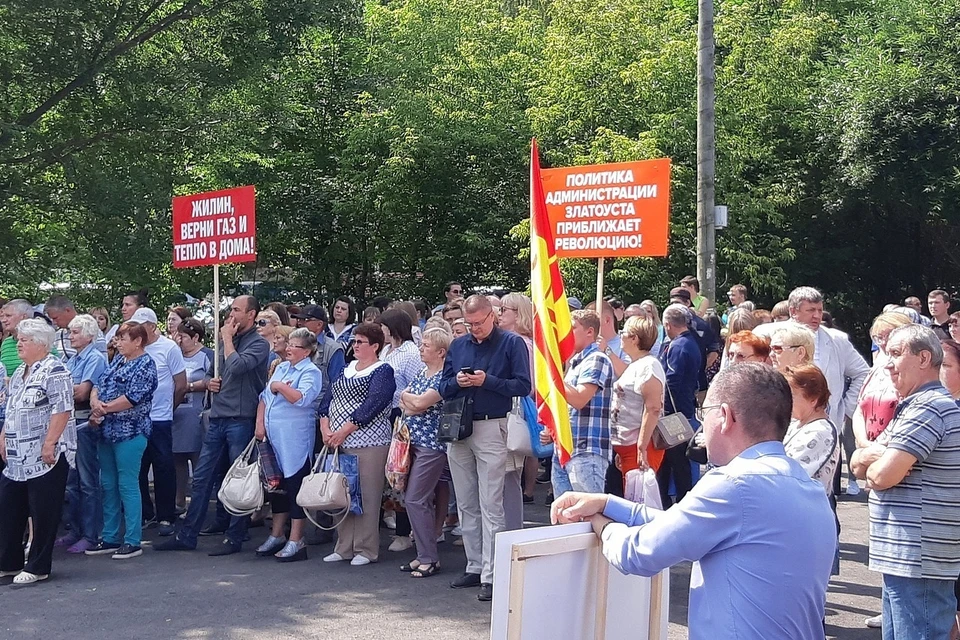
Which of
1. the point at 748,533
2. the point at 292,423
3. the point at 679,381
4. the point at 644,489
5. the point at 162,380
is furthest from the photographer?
the point at 162,380

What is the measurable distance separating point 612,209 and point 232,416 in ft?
11.6

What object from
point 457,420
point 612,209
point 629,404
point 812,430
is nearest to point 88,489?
point 457,420

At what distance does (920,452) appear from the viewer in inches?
169

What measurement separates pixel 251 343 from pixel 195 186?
10.2m

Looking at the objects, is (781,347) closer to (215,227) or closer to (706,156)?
(215,227)

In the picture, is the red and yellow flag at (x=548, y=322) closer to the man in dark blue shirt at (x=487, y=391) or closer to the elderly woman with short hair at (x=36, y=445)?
the man in dark blue shirt at (x=487, y=391)

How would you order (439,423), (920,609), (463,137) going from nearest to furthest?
(920,609), (439,423), (463,137)

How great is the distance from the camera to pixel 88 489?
8.80 meters

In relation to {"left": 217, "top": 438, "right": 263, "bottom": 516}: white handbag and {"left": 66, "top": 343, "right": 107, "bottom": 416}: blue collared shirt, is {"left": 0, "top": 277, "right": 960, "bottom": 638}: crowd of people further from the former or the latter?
{"left": 217, "top": 438, "right": 263, "bottom": 516}: white handbag

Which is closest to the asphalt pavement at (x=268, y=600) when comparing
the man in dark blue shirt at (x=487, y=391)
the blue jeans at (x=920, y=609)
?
the man in dark blue shirt at (x=487, y=391)

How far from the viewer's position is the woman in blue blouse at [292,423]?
27.1 ft

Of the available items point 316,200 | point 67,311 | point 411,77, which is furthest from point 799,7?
point 67,311

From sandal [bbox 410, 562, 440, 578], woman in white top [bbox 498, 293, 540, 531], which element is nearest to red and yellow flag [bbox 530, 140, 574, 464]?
woman in white top [bbox 498, 293, 540, 531]

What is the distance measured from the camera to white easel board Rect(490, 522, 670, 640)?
9.93ft
